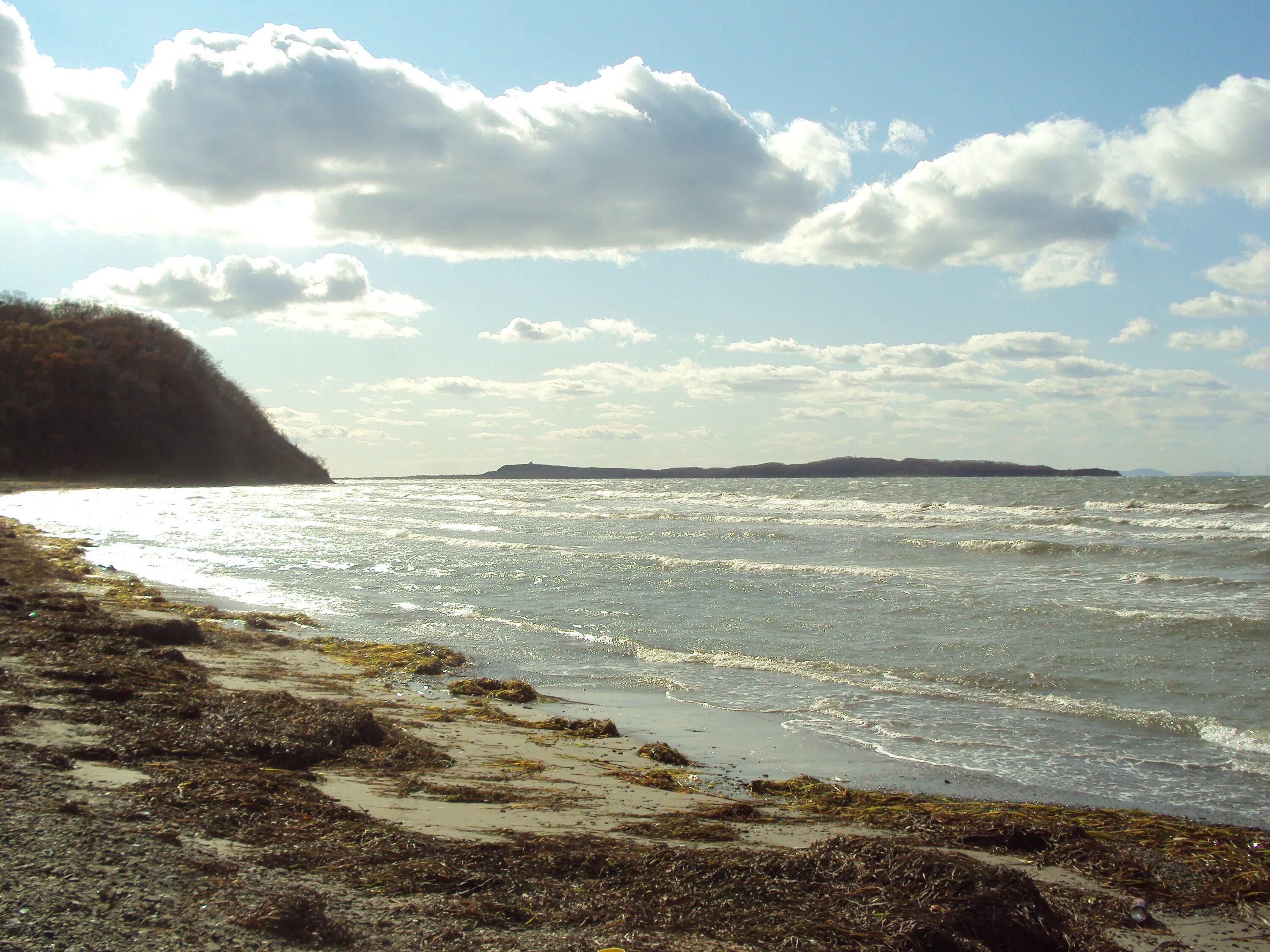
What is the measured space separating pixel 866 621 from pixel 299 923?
11849 millimetres

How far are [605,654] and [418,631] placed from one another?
3.31 meters

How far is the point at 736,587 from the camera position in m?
17.9

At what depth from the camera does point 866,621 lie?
14.0 metres

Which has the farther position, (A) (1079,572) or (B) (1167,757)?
(A) (1079,572)

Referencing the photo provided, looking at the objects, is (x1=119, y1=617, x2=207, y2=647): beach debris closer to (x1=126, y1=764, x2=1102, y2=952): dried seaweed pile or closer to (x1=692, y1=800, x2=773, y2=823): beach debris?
(x1=126, y1=764, x2=1102, y2=952): dried seaweed pile

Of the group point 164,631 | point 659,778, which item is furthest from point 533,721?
point 164,631

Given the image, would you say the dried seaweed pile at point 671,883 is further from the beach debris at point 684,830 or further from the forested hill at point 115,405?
the forested hill at point 115,405

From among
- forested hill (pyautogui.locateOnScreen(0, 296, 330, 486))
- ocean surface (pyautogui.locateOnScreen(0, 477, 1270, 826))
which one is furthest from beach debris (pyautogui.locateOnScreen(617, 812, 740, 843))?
forested hill (pyautogui.locateOnScreen(0, 296, 330, 486))

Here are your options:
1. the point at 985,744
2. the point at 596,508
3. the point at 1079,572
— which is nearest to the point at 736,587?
the point at 1079,572

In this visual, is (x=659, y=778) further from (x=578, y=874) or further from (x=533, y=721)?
(x=578, y=874)

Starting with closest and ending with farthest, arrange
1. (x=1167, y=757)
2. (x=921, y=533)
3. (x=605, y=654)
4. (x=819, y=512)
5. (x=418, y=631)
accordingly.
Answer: (x=1167, y=757)
(x=605, y=654)
(x=418, y=631)
(x=921, y=533)
(x=819, y=512)

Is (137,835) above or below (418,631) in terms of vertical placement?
above

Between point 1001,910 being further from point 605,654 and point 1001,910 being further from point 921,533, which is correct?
point 921,533

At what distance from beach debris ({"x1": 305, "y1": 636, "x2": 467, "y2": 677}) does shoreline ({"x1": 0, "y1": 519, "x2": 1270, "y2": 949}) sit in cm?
225
